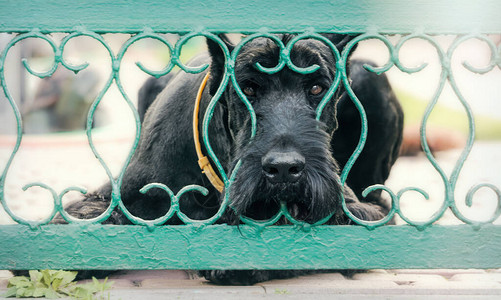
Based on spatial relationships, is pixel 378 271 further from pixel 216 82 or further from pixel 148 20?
pixel 148 20

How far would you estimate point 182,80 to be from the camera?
3.90 metres

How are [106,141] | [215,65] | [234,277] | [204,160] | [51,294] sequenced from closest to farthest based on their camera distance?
[51,294] → [234,277] → [215,65] → [204,160] → [106,141]

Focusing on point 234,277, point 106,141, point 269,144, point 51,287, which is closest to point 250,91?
point 269,144

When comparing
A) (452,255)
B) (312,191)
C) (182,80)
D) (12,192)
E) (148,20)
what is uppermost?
(148,20)

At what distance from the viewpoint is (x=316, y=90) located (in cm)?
289

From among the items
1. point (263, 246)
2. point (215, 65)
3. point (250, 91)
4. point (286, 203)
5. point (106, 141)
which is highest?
point (215, 65)

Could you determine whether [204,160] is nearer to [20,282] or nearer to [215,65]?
[215,65]

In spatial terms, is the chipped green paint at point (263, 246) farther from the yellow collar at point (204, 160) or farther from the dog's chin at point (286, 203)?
the yellow collar at point (204, 160)

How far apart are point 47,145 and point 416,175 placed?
5055mm

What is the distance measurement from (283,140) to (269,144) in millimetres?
62

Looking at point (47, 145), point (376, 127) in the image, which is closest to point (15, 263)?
point (376, 127)

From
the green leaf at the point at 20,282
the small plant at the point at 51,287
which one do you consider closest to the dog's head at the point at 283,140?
the small plant at the point at 51,287

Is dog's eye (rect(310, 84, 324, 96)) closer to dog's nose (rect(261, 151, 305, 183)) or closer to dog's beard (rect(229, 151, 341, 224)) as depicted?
dog's beard (rect(229, 151, 341, 224))

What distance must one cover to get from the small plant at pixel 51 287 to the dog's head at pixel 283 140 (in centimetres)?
76
